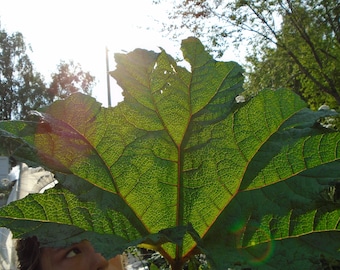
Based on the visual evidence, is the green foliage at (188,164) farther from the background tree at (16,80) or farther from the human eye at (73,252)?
the background tree at (16,80)

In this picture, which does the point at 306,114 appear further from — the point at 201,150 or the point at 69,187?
the point at 69,187

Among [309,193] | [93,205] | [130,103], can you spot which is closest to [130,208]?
[93,205]

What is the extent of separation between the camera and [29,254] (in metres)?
1.61

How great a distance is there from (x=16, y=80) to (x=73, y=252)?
27143 mm

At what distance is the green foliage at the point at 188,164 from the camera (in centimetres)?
67

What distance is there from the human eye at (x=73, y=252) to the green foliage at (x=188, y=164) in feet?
2.57

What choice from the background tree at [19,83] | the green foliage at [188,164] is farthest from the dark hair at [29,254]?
the background tree at [19,83]

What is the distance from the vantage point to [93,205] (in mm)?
698

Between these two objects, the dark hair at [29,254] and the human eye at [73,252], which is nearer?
the human eye at [73,252]

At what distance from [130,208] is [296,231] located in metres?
0.25

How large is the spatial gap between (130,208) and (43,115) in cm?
19

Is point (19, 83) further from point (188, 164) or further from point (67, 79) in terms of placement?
point (188, 164)

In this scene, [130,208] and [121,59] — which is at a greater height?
[121,59]

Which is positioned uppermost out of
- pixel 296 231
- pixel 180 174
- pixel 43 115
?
pixel 43 115
